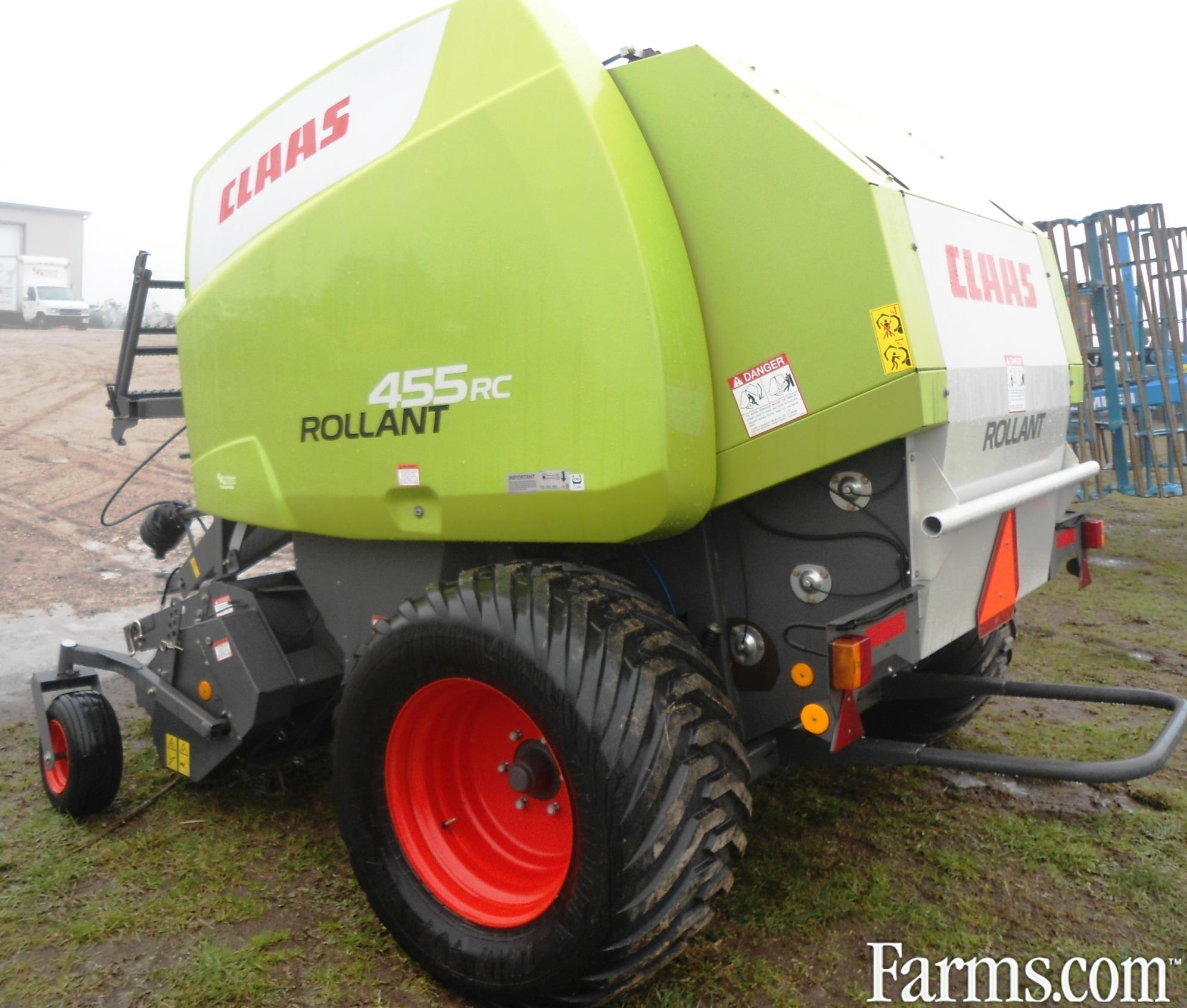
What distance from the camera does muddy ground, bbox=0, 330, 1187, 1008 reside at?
90.4 inches

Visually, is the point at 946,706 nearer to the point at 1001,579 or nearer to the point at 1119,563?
the point at 1001,579

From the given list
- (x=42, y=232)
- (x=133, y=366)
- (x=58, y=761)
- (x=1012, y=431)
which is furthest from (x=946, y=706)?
(x=42, y=232)

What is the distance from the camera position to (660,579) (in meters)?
2.41

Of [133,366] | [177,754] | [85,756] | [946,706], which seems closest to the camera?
[85,756]

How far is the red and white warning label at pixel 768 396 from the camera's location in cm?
204

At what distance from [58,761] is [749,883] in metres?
2.28

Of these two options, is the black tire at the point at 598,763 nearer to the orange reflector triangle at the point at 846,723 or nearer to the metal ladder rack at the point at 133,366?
the orange reflector triangle at the point at 846,723

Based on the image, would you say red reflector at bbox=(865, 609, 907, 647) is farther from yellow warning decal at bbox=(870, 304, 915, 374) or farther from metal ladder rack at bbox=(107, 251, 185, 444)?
metal ladder rack at bbox=(107, 251, 185, 444)

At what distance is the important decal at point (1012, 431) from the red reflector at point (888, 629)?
0.46m

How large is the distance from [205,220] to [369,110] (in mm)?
898

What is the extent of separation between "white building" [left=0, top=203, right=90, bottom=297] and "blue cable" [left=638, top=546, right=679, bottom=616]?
3234 centimetres

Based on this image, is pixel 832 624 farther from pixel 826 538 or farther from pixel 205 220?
pixel 205 220

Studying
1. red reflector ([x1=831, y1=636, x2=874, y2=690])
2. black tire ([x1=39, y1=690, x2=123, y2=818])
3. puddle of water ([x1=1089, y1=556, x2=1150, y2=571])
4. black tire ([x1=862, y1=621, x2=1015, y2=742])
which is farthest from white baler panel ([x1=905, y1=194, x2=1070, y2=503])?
puddle of water ([x1=1089, y1=556, x2=1150, y2=571])

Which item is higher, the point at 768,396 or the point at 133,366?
the point at 133,366
